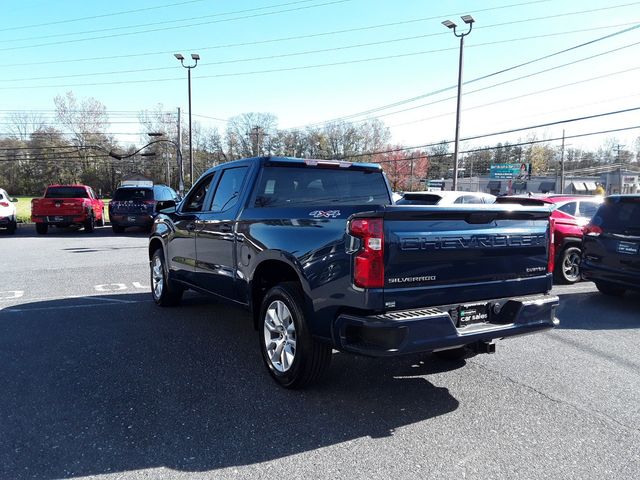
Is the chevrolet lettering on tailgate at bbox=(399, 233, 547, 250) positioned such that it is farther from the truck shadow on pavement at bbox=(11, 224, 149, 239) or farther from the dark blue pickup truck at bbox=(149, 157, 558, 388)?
the truck shadow on pavement at bbox=(11, 224, 149, 239)

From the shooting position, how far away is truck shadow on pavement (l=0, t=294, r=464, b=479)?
299cm

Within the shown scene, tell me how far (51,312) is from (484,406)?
566cm

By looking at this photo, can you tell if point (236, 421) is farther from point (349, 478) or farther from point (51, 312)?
point (51, 312)

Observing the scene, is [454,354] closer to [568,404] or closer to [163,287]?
[568,404]

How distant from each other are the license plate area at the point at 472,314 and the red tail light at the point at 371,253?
710mm

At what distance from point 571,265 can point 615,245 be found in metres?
2.33

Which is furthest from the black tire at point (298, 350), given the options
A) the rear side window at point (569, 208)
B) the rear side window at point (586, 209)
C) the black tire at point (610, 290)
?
the rear side window at point (586, 209)

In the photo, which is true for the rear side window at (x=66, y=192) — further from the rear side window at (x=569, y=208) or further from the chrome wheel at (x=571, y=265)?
the chrome wheel at (x=571, y=265)

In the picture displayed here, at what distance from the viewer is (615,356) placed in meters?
4.97

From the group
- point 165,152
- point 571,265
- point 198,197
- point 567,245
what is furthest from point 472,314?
point 165,152

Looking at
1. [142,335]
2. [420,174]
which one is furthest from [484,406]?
[420,174]

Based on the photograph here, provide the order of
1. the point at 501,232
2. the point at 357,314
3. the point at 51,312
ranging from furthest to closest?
1. the point at 51,312
2. the point at 501,232
3. the point at 357,314

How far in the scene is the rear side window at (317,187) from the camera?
A: 4715 mm

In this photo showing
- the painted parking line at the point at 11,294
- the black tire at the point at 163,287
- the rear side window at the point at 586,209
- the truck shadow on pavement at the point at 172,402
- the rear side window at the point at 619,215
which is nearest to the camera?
the truck shadow on pavement at the point at 172,402
